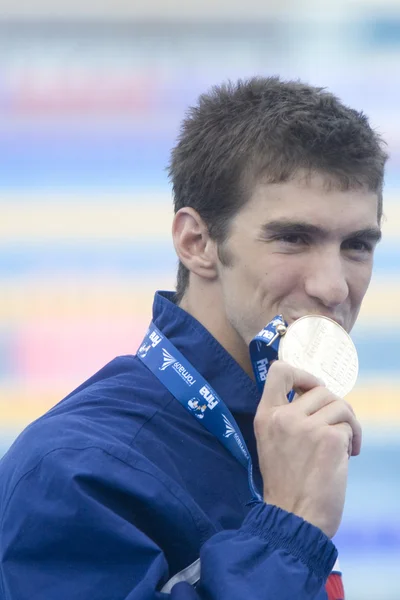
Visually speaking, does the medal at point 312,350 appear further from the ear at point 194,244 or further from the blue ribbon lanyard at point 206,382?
the ear at point 194,244

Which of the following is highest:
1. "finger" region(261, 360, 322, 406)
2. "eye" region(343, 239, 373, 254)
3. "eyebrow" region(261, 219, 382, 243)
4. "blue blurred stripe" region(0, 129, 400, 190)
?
"blue blurred stripe" region(0, 129, 400, 190)

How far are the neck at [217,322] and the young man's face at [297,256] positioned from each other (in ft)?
0.10

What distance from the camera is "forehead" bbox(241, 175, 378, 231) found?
6.87ft

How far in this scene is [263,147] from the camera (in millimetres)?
2199

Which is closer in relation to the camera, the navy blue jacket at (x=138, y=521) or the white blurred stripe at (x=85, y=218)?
the navy blue jacket at (x=138, y=521)

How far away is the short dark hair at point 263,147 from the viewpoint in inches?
85.1

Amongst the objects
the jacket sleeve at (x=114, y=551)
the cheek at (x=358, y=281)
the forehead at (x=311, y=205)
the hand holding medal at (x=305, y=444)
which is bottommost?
the jacket sleeve at (x=114, y=551)

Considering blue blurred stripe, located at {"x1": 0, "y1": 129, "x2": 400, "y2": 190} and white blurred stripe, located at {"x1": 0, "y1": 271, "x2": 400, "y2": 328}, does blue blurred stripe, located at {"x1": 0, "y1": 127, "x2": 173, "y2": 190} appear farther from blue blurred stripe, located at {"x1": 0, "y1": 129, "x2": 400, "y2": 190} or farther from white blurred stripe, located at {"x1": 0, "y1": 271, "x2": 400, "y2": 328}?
white blurred stripe, located at {"x1": 0, "y1": 271, "x2": 400, "y2": 328}

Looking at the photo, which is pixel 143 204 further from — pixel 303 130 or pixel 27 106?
pixel 303 130

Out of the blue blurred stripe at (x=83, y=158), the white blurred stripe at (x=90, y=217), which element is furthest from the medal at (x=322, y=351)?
the blue blurred stripe at (x=83, y=158)

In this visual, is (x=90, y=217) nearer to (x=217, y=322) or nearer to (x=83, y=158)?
(x=83, y=158)

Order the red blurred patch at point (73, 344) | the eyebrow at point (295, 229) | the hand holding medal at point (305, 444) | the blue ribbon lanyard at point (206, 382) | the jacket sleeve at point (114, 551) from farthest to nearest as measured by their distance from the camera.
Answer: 1. the red blurred patch at point (73, 344)
2. the eyebrow at point (295, 229)
3. the blue ribbon lanyard at point (206, 382)
4. the hand holding medal at point (305, 444)
5. the jacket sleeve at point (114, 551)

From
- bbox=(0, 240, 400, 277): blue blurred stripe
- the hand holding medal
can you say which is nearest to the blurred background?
bbox=(0, 240, 400, 277): blue blurred stripe

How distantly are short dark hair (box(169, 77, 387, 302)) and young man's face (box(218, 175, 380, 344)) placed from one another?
0.16 ft
